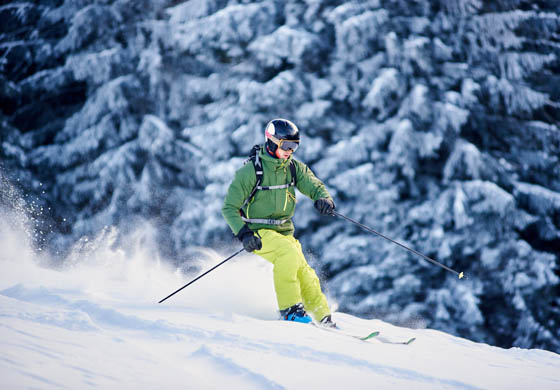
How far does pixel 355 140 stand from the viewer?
8.83m

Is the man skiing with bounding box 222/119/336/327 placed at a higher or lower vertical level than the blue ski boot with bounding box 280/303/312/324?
higher

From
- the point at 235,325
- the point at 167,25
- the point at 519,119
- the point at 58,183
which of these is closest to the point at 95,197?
the point at 58,183

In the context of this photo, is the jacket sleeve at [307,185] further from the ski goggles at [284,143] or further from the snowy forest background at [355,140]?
the snowy forest background at [355,140]

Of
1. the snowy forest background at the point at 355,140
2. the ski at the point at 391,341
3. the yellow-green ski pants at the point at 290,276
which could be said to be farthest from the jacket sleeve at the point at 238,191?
the snowy forest background at the point at 355,140

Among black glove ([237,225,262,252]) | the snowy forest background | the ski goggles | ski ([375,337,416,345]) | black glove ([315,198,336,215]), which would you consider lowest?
the snowy forest background

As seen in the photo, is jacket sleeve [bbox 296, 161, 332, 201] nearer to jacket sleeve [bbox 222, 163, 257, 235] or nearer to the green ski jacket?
the green ski jacket

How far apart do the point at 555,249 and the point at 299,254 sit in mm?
6417

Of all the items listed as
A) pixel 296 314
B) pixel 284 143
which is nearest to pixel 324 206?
pixel 284 143

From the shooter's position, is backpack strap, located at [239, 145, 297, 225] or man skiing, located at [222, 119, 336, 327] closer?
man skiing, located at [222, 119, 336, 327]

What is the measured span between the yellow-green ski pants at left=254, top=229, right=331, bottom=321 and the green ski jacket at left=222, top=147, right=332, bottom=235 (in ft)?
0.54

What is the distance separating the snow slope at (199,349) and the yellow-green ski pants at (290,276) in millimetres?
345

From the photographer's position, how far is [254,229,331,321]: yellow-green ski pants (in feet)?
13.3

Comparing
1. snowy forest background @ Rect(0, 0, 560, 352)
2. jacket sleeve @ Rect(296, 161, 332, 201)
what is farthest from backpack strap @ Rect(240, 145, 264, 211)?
snowy forest background @ Rect(0, 0, 560, 352)

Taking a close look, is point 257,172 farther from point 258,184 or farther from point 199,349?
point 199,349
